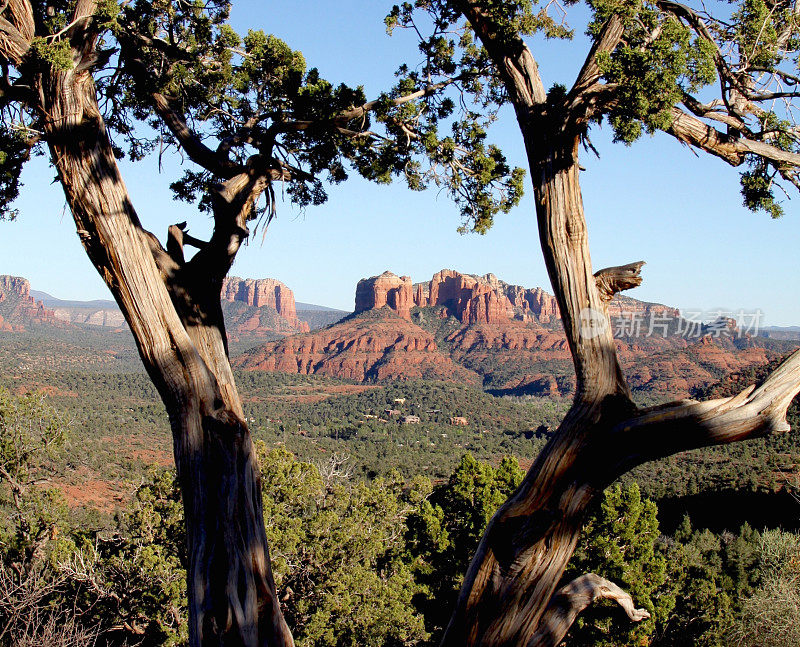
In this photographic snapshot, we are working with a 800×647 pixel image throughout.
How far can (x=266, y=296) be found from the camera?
188000 millimetres

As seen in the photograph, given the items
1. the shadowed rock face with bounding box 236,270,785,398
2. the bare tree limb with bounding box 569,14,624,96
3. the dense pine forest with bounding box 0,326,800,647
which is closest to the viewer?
the bare tree limb with bounding box 569,14,624,96

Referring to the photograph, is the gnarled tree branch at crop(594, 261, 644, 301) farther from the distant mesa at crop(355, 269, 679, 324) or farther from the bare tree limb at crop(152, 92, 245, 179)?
the distant mesa at crop(355, 269, 679, 324)

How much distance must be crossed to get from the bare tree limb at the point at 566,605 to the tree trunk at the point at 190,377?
1.06 metres

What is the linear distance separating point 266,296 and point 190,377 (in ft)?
623

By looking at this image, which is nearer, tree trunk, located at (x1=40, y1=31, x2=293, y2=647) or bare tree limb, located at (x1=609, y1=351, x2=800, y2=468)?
bare tree limb, located at (x1=609, y1=351, x2=800, y2=468)

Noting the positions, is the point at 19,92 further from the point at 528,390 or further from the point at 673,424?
the point at 528,390

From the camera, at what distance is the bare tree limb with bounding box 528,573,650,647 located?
230cm

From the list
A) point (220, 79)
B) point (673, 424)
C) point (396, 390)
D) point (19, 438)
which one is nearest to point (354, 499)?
point (19, 438)

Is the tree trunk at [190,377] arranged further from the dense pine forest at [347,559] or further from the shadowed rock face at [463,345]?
the shadowed rock face at [463,345]

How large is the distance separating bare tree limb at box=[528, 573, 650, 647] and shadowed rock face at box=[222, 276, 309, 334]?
182927mm

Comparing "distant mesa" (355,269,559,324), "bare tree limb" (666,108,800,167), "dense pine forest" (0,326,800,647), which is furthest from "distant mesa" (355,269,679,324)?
"bare tree limb" (666,108,800,167)

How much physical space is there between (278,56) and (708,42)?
2.67 meters

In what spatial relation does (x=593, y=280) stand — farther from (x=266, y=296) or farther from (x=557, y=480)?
(x=266, y=296)

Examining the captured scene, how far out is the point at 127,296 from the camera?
8.80 ft
